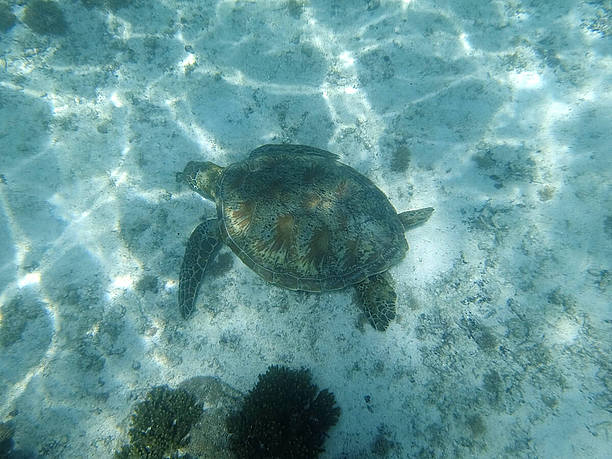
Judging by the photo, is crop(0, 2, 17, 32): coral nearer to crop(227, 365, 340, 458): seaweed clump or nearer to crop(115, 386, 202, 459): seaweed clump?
crop(115, 386, 202, 459): seaweed clump

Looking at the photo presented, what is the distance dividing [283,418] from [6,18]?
11.0 metres

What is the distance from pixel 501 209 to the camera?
5086 millimetres

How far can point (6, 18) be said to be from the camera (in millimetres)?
6645

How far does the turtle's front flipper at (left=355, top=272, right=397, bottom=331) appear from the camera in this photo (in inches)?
160

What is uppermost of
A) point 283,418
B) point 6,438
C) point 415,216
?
point 415,216

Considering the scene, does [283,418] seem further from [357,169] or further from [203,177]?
[357,169]

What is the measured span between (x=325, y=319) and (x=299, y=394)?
44.5 inches

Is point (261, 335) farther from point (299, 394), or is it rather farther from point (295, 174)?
point (295, 174)

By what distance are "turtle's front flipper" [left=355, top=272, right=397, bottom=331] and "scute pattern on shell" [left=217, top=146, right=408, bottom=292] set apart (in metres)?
0.24

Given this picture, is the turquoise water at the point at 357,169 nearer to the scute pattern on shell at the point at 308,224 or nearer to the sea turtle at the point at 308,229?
the sea turtle at the point at 308,229

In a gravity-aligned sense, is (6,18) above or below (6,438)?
above

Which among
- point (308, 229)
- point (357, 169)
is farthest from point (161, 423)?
point (357, 169)

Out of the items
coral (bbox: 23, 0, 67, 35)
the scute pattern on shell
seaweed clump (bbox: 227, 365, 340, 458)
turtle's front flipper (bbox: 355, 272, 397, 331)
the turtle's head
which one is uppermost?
coral (bbox: 23, 0, 67, 35)

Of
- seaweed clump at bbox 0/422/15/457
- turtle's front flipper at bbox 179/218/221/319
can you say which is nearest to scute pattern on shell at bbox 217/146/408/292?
turtle's front flipper at bbox 179/218/221/319
